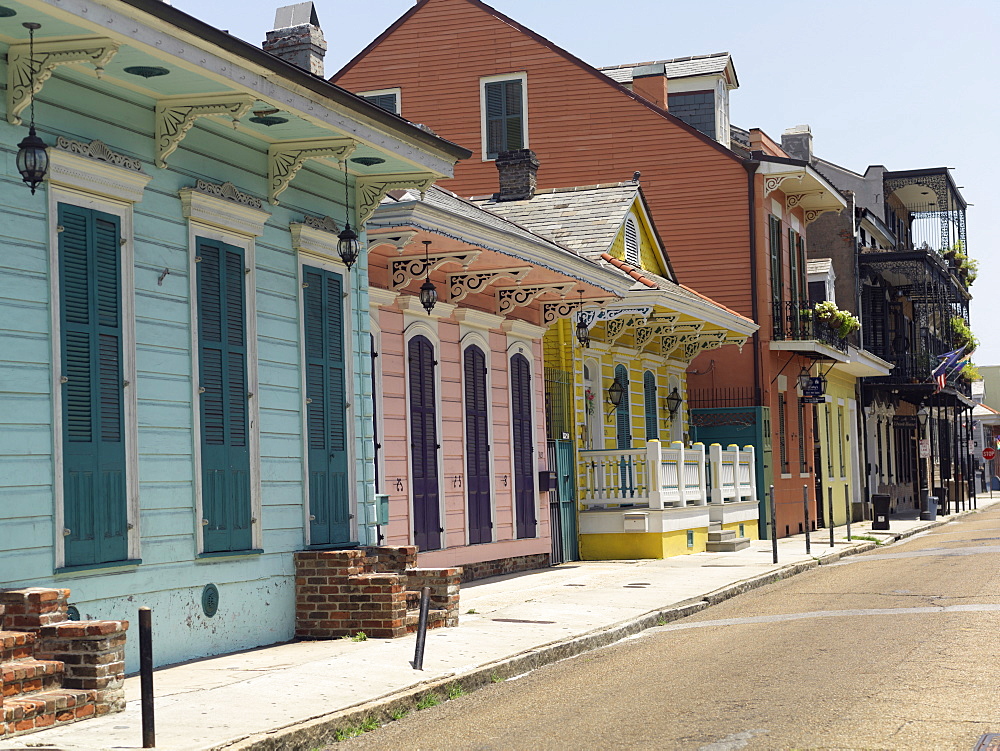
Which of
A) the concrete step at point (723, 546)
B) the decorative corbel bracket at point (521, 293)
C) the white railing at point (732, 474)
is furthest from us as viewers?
the white railing at point (732, 474)

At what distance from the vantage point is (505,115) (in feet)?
104

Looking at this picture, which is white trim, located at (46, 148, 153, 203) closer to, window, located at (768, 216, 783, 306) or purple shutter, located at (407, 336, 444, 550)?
purple shutter, located at (407, 336, 444, 550)

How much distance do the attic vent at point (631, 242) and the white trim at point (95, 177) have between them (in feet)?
52.5

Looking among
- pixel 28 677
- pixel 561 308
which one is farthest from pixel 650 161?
pixel 28 677

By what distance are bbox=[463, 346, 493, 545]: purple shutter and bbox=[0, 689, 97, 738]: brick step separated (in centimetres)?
1063

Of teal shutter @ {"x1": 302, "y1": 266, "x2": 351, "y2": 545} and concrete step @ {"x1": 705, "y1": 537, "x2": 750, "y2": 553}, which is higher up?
teal shutter @ {"x1": 302, "y1": 266, "x2": 351, "y2": 545}

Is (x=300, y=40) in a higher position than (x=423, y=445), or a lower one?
higher

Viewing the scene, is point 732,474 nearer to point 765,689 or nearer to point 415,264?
point 415,264

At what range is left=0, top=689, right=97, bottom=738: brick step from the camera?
8125 millimetres

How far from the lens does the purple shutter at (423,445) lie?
57.9ft

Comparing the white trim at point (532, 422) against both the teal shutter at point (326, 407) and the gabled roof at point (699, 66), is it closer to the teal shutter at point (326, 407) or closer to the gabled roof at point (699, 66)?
the teal shutter at point (326, 407)

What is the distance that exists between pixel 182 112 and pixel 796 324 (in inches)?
879

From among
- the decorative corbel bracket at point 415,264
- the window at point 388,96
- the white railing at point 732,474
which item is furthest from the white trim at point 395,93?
the decorative corbel bracket at point 415,264

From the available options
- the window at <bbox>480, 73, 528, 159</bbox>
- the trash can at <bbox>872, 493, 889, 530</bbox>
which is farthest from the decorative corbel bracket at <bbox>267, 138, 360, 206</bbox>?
the trash can at <bbox>872, 493, 889, 530</bbox>
